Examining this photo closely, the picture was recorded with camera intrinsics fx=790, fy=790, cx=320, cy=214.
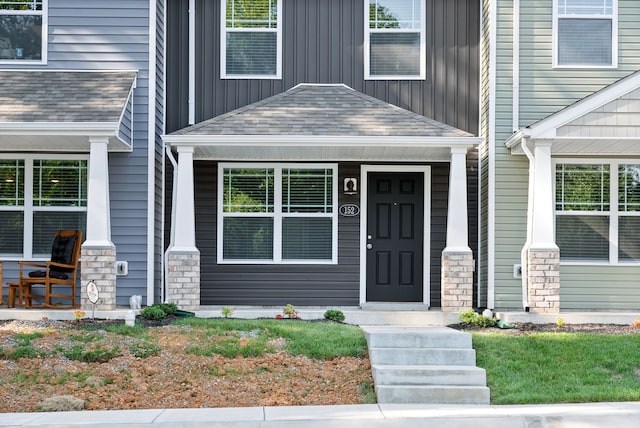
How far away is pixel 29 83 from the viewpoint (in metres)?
11.7

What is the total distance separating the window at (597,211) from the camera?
40.1 feet

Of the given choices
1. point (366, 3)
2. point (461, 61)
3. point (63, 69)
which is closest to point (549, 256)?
point (461, 61)

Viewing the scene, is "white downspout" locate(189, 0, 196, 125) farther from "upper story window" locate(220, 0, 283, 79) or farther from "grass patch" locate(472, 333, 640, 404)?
"grass patch" locate(472, 333, 640, 404)

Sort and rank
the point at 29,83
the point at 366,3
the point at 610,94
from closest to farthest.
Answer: the point at 610,94 → the point at 29,83 → the point at 366,3

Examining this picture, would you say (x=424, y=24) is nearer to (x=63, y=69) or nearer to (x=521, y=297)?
(x=521, y=297)

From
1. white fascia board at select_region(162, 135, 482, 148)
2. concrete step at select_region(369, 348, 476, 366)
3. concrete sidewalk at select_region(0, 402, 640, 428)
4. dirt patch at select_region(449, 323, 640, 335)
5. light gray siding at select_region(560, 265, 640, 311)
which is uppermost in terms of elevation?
white fascia board at select_region(162, 135, 482, 148)

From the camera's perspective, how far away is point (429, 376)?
826 cm

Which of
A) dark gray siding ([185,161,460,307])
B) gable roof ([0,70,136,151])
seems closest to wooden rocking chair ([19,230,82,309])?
gable roof ([0,70,136,151])

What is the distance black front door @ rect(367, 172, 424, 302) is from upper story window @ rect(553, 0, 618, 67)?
9.75ft

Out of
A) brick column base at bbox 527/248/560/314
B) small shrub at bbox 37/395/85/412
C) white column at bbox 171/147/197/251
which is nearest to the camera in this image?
small shrub at bbox 37/395/85/412

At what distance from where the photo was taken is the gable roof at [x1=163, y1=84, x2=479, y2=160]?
11.1 m

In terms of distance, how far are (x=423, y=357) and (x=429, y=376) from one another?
425mm

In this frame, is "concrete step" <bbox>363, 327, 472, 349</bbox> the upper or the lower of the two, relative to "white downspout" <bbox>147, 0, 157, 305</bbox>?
lower

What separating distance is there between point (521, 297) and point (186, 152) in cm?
544
